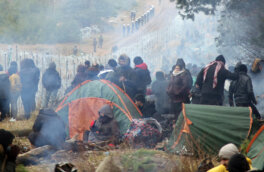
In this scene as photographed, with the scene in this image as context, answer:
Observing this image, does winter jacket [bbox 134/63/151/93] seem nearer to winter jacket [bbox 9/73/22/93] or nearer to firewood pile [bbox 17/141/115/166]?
firewood pile [bbox 17/141/115/166]

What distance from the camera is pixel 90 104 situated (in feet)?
32.3

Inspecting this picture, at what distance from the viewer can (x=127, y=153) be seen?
276 inches

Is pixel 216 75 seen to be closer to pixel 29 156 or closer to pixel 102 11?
pixel 29 156

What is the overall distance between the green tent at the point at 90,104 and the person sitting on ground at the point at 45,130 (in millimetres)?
1483

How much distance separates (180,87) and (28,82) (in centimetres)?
467

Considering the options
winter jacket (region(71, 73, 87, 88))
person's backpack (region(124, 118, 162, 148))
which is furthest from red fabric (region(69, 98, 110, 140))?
winter jacket (region(71, 73, 87, 88))

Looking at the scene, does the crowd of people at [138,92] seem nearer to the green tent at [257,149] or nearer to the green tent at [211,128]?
the green tent at [211,128]

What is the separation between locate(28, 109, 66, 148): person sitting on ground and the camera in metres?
7.86

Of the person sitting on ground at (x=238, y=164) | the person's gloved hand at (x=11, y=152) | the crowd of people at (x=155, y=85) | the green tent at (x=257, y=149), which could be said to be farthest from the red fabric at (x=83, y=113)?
the person sitting on ground at (x=238, y=164)

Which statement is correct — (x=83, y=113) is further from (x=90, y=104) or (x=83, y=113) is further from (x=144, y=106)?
(x=144, y=106)

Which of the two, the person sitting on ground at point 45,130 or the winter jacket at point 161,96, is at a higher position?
the winter jacket at point 161,96

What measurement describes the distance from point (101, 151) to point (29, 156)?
1.32m

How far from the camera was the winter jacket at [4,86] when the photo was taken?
1155 centimetres

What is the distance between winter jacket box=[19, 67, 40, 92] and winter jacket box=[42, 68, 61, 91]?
694mm
